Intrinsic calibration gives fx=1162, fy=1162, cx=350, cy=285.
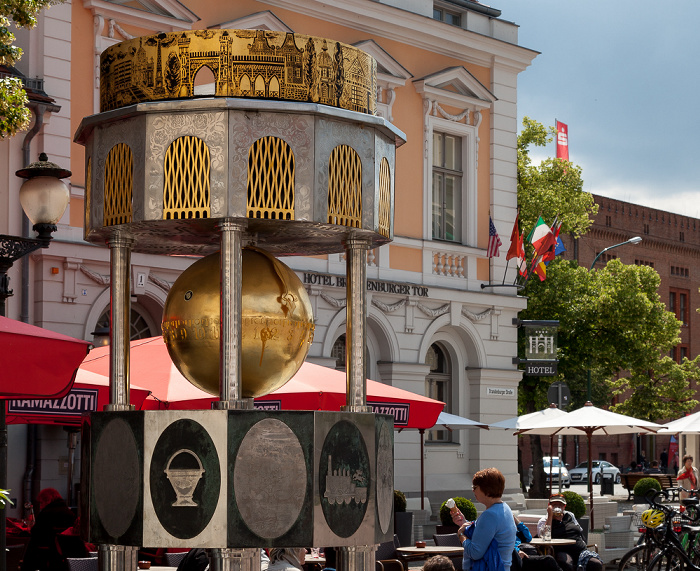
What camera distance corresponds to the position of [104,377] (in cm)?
981

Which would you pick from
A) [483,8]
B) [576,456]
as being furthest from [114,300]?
[576,456]

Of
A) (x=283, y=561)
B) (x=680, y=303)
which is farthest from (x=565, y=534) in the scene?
(x=680, y=303)

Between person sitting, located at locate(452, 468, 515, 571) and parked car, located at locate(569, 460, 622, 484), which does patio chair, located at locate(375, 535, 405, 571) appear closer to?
person sitting, located at locate(452, 468, 515, 571)

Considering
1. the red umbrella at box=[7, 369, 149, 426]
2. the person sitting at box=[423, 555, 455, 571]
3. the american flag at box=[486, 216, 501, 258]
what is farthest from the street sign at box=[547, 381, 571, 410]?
the person sitting at box=[423, 555, 455, 571]

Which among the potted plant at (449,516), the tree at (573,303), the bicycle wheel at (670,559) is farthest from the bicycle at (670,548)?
the tree at (573,303)

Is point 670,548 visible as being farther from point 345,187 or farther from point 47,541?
point 345,187

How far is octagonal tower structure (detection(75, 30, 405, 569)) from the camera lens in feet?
15.8

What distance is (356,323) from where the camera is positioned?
17.4 feet

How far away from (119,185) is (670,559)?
11023mm

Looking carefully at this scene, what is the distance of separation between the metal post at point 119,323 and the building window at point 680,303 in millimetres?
69978

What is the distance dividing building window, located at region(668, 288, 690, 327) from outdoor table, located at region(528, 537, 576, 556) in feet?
205

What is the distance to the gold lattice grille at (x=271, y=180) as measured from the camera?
4832 millimetres

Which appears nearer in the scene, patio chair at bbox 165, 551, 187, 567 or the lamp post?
the lamp post

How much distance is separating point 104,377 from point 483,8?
63.6 feet
